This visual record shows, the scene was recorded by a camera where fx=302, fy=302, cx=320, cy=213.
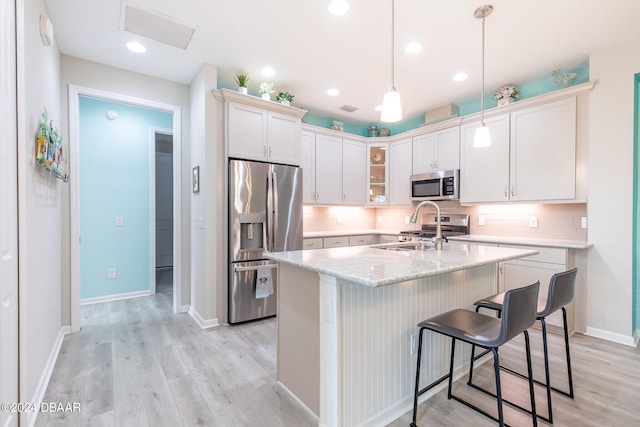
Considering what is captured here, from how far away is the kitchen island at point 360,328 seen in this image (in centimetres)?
152

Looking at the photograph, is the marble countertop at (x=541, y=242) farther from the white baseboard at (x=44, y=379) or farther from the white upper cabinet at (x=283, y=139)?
the white baseboard at (x=44, y=379)

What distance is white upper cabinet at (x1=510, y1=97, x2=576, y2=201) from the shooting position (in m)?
3.10

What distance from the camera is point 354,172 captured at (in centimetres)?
488

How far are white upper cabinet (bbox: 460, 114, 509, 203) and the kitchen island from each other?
1.77m

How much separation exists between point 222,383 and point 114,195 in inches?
128

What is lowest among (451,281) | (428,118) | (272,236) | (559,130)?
(451,281)

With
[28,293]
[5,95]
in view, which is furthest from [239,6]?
[28,293]

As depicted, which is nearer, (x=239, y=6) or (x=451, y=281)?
(x=451, y=281)

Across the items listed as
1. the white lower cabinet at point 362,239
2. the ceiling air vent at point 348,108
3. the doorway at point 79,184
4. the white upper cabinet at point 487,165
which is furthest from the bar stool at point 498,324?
the ceiling air vent at point 348,108

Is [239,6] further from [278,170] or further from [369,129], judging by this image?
[369,129]

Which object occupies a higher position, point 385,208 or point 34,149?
point 34,149

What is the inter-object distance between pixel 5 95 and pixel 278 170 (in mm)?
2326

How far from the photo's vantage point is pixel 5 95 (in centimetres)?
139

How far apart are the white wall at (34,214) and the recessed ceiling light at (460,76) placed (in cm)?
360
